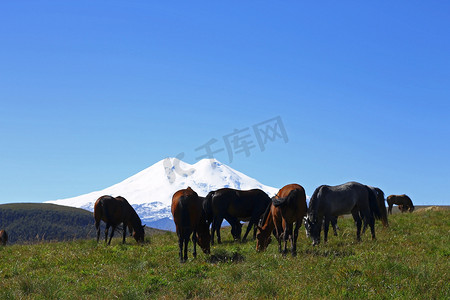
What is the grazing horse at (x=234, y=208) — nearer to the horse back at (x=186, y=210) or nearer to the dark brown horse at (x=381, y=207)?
the dark brown horse at (x=381, y=207)

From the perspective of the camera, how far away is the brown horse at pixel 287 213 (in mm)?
15070

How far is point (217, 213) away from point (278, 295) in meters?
12.1

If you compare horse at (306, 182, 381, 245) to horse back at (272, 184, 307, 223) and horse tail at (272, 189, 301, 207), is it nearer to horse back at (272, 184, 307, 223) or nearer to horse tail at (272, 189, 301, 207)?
horse back at (272, 184, 307, 223)

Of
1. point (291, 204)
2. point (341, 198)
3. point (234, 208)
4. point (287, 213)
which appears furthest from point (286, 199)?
point (234, 208)

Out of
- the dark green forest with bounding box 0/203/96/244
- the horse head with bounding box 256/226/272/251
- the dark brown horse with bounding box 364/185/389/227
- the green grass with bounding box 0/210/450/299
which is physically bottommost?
the green grass with bounding box 0/210/450/299

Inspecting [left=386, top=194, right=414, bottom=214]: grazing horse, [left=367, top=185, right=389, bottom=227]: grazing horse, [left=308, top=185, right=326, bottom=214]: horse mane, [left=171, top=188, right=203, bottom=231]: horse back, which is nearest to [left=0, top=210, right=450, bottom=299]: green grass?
[left=171, top=188, right=203, bottom=231]: horse back

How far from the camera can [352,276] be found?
1079cm

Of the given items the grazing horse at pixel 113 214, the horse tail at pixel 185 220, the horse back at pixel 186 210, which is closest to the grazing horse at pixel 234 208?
the grazing horse at pixel 113 214

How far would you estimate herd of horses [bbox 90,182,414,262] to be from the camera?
49.5ft

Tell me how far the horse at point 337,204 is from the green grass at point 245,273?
927 mm

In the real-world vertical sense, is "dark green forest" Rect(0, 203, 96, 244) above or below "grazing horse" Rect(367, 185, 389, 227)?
above

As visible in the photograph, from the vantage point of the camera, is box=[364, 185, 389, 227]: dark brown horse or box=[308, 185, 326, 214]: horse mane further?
box=[364, 185, 389, 227]: dark brown horse

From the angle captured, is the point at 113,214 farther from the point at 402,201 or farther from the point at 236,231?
the point at 402,201

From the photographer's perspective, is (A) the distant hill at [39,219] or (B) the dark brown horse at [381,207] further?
(A) the distant hill at [39,219]
